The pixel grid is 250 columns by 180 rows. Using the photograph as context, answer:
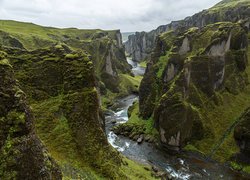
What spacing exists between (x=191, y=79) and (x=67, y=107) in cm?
4269

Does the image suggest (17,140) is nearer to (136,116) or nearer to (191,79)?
(191,79)

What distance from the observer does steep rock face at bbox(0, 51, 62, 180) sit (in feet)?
79.4

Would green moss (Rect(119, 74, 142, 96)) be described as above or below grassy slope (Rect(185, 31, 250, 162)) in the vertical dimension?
below

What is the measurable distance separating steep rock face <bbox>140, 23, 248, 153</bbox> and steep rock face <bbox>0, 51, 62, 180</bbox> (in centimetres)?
4797

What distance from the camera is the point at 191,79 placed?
77625mm

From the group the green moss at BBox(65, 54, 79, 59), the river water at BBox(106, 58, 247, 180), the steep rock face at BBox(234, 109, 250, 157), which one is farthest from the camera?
the steep rock face at BBox(234, 109, 250, 157)

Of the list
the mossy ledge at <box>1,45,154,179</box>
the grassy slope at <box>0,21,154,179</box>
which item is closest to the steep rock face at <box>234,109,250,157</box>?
the mossy ledge at <box>1,45,154,179</box>

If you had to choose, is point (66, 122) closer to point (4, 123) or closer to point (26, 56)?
point (26, 56)

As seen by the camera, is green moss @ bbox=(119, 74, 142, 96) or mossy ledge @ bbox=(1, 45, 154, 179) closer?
mossy ledge @ bbox=(1, 45, 154, 179)

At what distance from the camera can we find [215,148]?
6738 centimetres

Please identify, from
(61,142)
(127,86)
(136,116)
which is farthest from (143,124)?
(127,86)

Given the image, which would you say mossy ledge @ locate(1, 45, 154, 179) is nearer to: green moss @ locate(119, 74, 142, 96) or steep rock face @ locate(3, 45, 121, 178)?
steep rock face @ locate(3, 45, 121, 178)

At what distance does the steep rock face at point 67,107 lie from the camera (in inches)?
1633

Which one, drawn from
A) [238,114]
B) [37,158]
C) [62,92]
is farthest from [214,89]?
[37,158]
